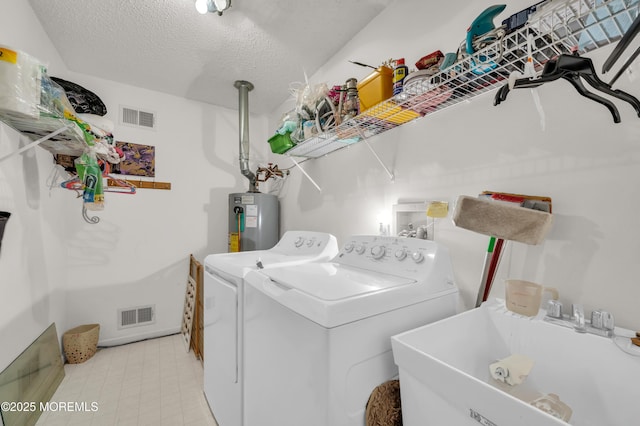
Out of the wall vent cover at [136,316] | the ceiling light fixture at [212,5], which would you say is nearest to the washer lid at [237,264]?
the ceiling light fixture at [212,5]

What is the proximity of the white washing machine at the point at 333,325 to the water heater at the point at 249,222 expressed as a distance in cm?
145

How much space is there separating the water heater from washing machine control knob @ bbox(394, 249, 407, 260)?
5.71 ft

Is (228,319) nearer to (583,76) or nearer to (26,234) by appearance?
(26,234)

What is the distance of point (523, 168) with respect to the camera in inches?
40.8

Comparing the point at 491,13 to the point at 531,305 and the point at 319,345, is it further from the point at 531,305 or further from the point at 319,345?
the point at 319,345

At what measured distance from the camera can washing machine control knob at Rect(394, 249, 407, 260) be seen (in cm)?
118

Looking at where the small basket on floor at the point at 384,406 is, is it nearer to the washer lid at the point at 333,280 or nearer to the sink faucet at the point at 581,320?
the washer lid at the point at 333,280

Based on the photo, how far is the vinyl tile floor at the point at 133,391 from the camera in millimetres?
1681

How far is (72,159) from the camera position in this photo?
6.75ft

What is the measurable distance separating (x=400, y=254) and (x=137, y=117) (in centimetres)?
297

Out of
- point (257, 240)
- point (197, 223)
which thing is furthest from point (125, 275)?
point (257, 240)

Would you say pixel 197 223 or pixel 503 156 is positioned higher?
pixel 503 156

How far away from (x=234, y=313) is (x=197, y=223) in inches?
78.4

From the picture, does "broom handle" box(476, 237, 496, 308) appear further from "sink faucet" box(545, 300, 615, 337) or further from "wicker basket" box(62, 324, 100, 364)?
"wicker basket" box(62, 324, 100, 364)
